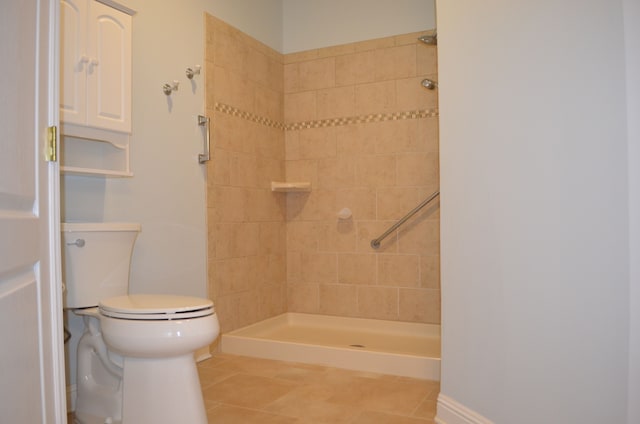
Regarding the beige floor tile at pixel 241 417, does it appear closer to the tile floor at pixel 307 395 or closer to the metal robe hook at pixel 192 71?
the tile floor at pixel 307 395

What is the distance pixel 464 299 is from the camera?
1.89m

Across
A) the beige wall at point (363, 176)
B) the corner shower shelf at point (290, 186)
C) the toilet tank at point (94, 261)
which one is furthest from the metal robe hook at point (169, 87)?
the beige wall at point (363, 176)

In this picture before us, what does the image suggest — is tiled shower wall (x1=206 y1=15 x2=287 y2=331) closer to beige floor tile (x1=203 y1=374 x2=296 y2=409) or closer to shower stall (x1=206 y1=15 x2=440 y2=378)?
shower stall (x1=206 y1=15 x2=440 y2=378)

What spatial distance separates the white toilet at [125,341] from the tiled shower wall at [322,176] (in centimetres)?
103

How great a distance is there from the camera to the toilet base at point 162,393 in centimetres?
178

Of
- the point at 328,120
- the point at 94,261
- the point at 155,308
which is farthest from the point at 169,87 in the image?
the point at 155,308

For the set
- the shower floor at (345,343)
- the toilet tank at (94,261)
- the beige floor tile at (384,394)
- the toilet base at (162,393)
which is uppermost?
the toilet tank at (94,261)

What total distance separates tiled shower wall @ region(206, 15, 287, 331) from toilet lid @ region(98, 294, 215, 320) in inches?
45.6

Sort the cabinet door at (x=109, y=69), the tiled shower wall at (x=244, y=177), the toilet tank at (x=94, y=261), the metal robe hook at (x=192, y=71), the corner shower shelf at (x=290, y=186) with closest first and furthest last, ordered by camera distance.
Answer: the toilet tank at (x=94, y=261) → the cabinet door at (x=109, y=69) → the metal robe hook at (x=192, y=71) → the tiled shower wall at (x=244, y=177) → the corner shower shelf at (x=290, y=186)

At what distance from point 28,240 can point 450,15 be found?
1734 mm

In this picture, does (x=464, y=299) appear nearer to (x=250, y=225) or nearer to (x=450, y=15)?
(x=450, y=15)

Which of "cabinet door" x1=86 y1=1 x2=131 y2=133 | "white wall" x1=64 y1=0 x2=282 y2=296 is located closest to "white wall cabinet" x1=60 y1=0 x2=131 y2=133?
"cabinet door" x1=86 y1=1 x2=131 y2=133

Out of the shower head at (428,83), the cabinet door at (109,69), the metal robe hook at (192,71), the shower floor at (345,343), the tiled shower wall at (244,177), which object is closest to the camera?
the cabinet door at (109,69)

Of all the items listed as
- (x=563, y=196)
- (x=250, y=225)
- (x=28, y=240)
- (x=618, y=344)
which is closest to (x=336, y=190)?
(x=250, y=225)
